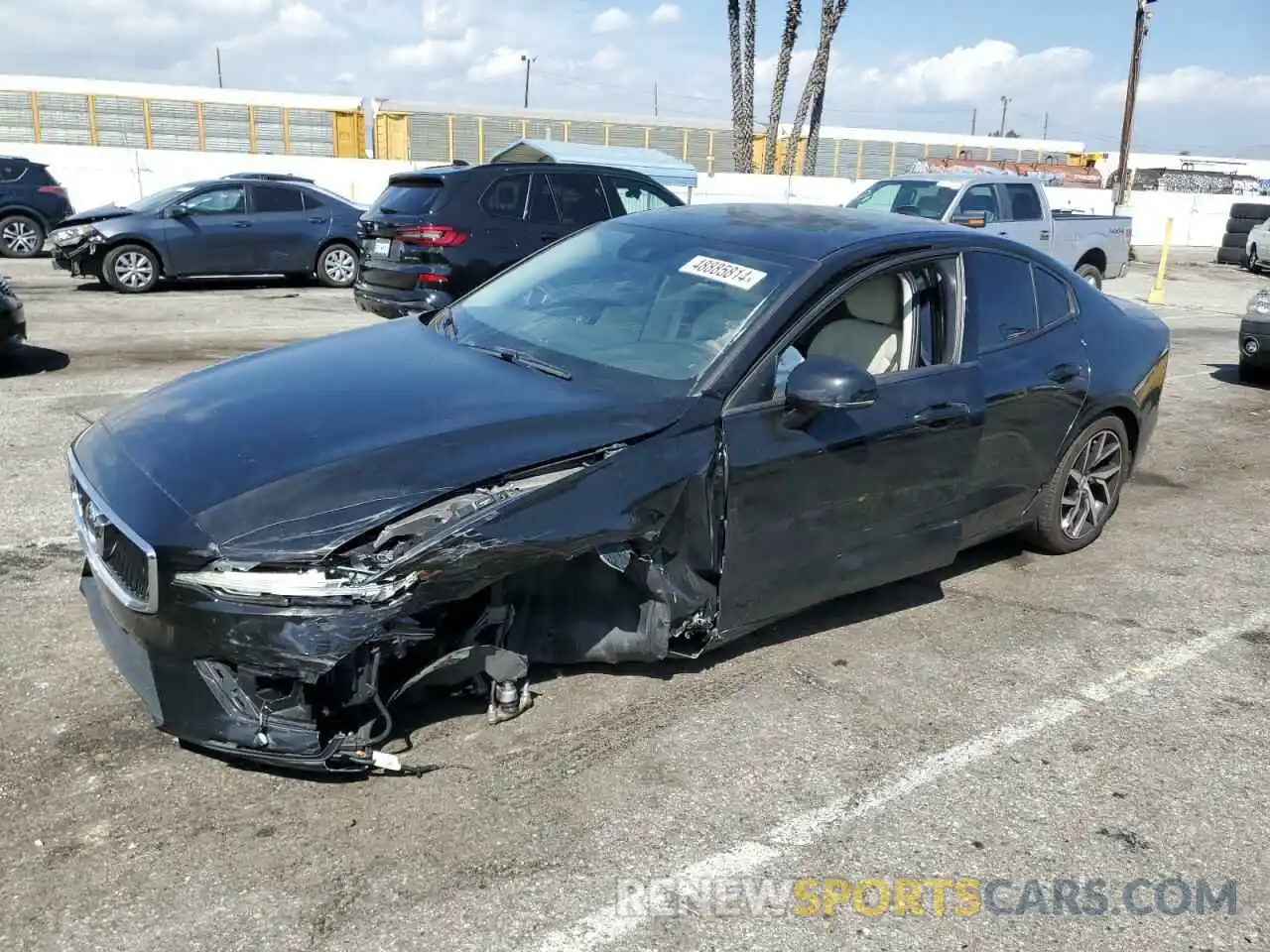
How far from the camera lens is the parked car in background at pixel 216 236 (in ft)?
44.9

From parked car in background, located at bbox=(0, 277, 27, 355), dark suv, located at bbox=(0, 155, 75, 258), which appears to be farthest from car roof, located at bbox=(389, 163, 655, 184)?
dark suv, located at bbox=(0, 155, 75, 258)

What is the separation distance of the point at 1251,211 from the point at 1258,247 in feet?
11.2

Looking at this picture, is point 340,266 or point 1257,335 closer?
point 1257,335

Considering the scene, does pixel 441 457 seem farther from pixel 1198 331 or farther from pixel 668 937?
pixel 1198 331

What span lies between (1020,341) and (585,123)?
135ft

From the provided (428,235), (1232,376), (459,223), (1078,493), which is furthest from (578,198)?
(1078,493)

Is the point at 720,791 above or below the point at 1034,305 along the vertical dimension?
below

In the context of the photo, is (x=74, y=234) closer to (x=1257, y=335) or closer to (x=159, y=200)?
(x=159, y=200)

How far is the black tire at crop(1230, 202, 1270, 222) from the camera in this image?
86.8ft

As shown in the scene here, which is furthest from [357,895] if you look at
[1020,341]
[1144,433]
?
[1144,433]

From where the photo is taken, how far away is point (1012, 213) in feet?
47.3

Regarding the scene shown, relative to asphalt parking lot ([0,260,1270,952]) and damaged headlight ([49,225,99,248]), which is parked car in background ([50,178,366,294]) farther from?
asphalt parking lot ([0,260,1270,952])

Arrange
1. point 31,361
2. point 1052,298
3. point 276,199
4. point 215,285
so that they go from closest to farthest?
point 1052,298 < point 31,361 < point 276,199 < point 215,285

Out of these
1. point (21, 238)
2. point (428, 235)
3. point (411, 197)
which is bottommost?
point (21, 238)
